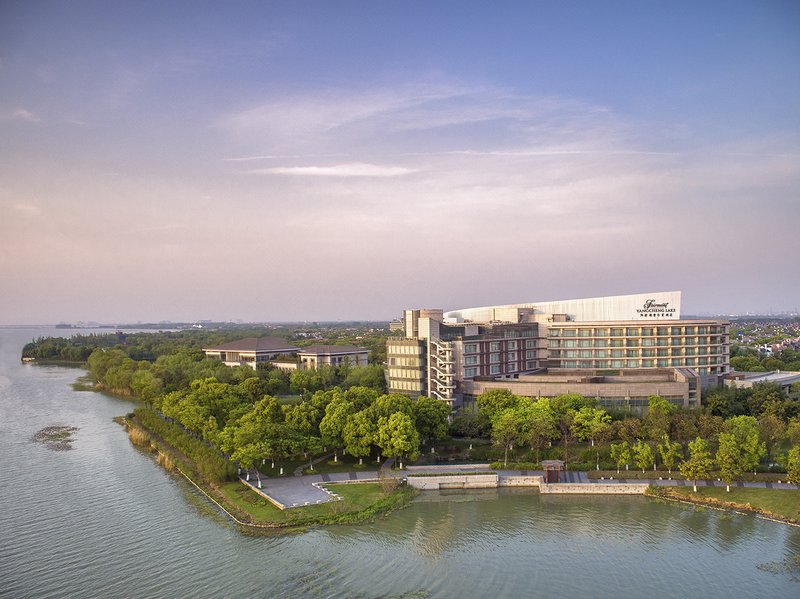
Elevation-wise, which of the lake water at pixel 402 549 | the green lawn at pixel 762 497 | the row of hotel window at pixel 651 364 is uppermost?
the row of hotel window at pixel 651 364

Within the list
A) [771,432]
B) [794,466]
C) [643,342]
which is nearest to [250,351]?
[643,342]

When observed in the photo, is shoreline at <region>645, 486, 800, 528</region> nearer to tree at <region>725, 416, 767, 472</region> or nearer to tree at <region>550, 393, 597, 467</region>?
tree at <region>725, 416, 767, 472</region>

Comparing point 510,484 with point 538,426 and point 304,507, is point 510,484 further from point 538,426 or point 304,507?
point 304,507

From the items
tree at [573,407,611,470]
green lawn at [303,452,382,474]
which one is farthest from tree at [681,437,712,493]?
green lawn at [303,452,382,474]

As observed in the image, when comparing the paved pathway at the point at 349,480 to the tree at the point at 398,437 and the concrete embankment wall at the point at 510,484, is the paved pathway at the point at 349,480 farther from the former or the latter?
the tree at the point at 398,437

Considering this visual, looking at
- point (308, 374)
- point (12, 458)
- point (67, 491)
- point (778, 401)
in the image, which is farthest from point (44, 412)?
point (778, 401)

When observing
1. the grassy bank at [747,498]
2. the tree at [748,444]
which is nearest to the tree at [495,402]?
the grassy bank at [747,498]

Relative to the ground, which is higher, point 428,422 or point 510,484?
point 428,422
